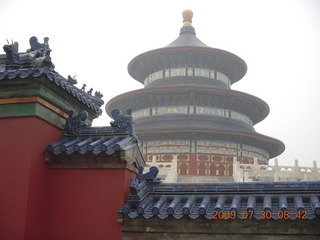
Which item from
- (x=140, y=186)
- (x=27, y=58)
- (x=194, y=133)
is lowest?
(x=140, y=186)

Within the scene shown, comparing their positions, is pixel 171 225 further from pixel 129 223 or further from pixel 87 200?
pixel 87 200

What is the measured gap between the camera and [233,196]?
24.9ft

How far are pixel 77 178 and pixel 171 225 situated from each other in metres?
2.17

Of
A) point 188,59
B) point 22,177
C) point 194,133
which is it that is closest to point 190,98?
point 194,133

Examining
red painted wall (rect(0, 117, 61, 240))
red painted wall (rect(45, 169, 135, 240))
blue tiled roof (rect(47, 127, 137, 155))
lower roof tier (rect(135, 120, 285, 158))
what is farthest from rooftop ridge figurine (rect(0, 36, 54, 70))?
lower roof tier (rect(135, 120, 285, 158))

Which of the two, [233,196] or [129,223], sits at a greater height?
[233,196]

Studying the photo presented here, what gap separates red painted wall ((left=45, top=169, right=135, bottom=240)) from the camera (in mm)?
7715

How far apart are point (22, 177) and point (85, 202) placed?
50.5 inches

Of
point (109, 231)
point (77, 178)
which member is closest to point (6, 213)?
point (77, 178)

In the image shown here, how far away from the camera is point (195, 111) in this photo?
98.2 feet

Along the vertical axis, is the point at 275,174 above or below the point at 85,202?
above

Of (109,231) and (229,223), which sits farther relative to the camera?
(109,231)
